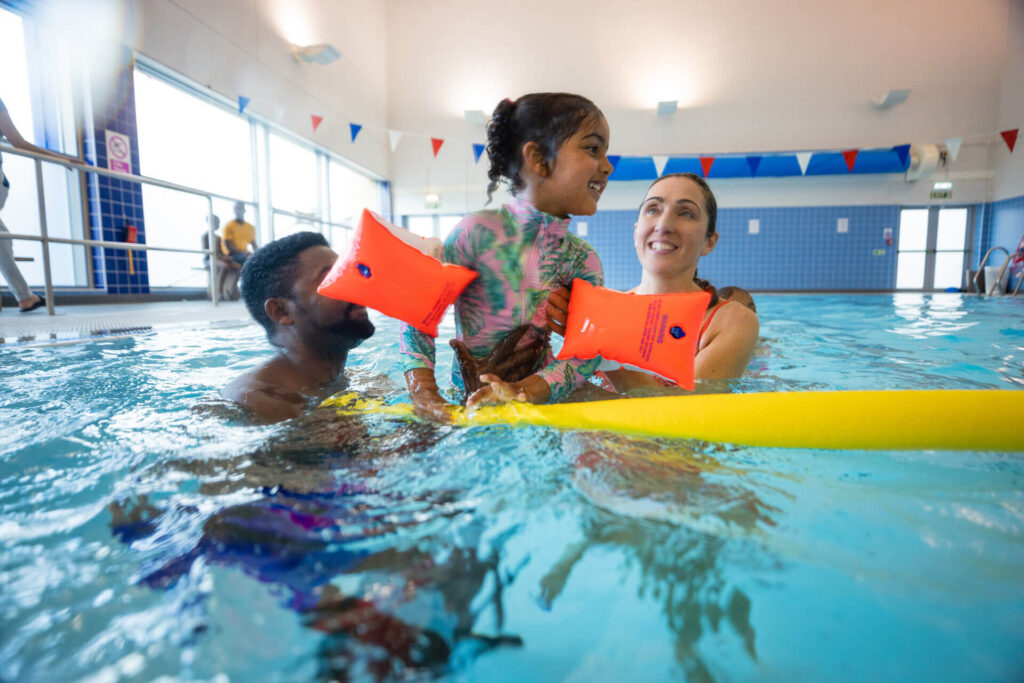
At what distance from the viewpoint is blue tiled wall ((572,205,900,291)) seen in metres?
11.9

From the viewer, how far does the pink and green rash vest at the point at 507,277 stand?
181 cm

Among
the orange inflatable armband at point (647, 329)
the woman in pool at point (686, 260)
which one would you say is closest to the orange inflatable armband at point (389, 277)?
the orange inflatable armband at point (647, 329)

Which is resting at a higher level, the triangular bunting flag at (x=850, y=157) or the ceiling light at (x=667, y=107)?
the ceiling light at (x=667, y=107)

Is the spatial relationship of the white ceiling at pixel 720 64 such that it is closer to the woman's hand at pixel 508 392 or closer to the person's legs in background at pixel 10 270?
the person's legs in background at pixel 10 270

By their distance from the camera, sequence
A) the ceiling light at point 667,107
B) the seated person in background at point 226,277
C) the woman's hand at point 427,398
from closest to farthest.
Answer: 1. the woman's hand at point 427,398
2. the seated person in background at point 226,277
3. the ceiling light at point 667,107

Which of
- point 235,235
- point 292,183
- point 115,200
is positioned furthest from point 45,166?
point 292,183

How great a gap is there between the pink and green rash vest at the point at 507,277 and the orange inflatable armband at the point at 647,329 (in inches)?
6.5

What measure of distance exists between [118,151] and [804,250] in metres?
12.6

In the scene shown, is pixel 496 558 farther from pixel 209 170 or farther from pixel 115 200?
pixel 209 170

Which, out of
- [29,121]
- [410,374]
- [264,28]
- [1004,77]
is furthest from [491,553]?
[1004,77]

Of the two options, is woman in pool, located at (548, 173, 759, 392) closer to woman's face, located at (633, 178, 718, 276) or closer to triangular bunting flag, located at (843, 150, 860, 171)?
woman's face, located at (633, 178, 718, 276)

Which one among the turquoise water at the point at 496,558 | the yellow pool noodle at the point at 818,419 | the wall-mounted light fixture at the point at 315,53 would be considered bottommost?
the turquoise water at the point at 496,558

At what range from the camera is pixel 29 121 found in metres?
6.04

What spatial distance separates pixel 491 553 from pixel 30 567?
79 cm
